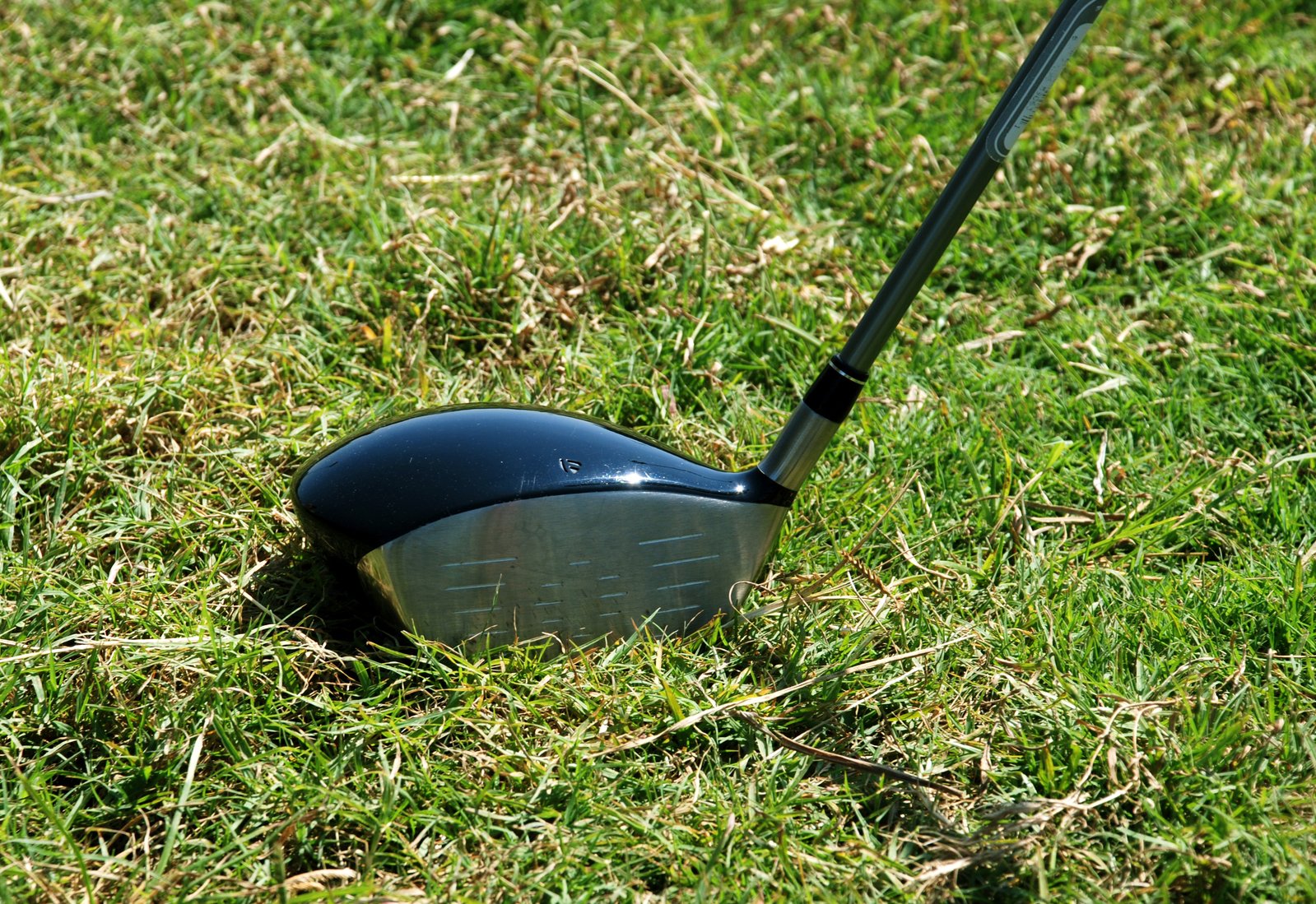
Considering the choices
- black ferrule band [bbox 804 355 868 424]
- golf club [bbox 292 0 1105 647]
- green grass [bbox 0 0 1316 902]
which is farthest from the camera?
black ferrule band [bbox 804 355 868 424]

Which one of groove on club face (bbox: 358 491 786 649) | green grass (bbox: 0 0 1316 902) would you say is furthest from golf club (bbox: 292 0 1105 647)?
green grass (bbox: 0 0 1316 902)

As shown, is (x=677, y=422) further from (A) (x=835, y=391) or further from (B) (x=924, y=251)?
(B) (x=924, y=251)

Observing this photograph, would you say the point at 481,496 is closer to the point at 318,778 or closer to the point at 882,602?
the point at 318,778

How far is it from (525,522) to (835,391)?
26.0 inches

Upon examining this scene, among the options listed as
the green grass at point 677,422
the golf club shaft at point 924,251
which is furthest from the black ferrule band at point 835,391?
the green grass at point 677,422

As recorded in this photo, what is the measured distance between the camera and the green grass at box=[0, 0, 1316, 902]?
6.70 feet

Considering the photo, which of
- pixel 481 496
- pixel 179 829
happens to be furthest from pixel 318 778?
pixel 481 496

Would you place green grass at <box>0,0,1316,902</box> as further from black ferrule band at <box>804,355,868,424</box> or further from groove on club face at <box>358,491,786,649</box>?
black ferrule band at <box>804,355,868,424</box>

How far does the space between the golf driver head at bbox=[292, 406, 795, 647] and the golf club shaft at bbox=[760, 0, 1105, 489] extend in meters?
0.10

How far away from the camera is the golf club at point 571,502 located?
2.21 meters

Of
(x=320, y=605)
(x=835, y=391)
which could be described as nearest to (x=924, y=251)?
(x=835, y=391)

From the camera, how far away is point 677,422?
302 centimetres

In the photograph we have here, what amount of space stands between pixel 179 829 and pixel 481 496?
750mm

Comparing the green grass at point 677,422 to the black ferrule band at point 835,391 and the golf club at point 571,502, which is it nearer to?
the golf club at point 571,502
